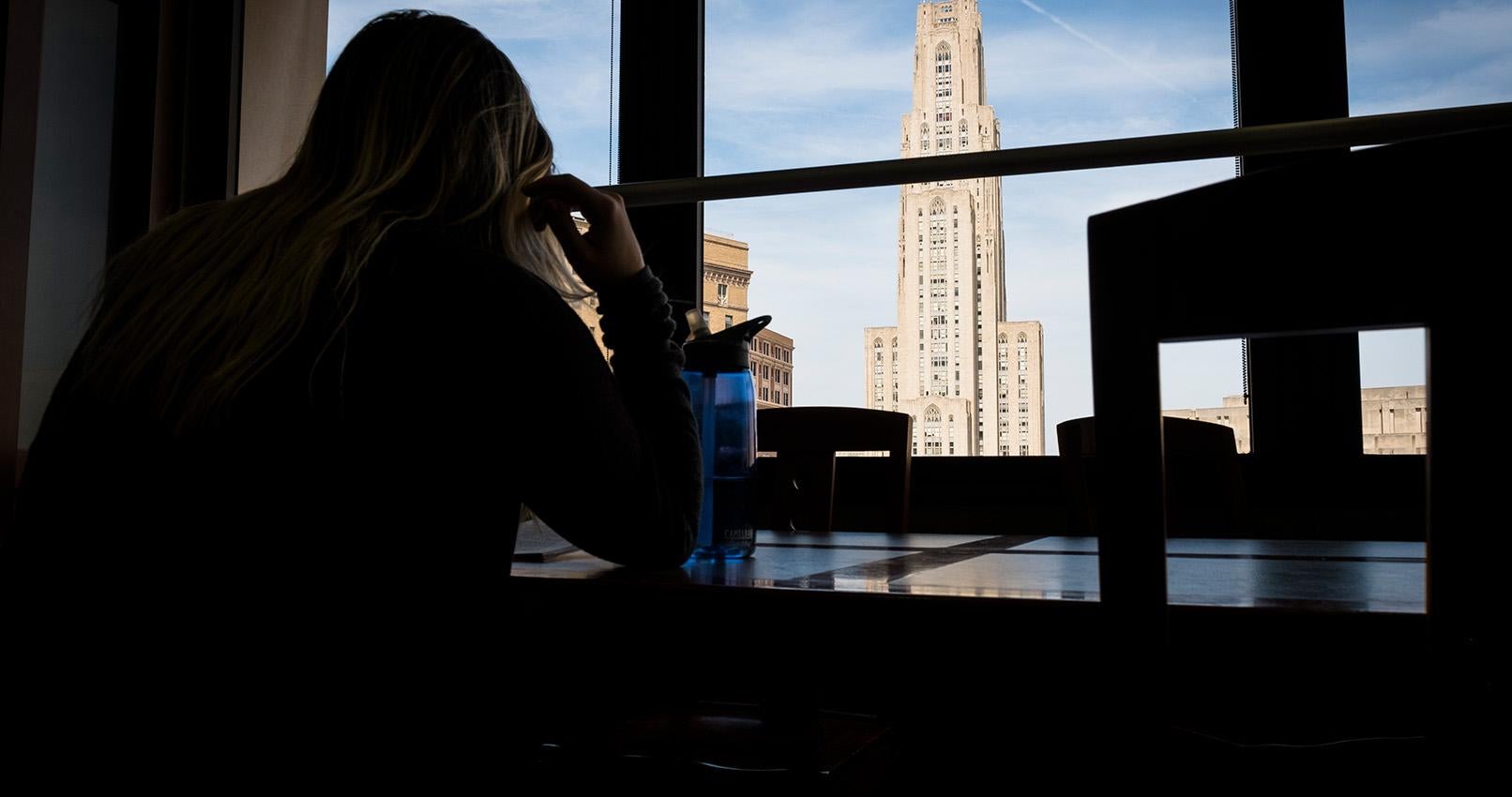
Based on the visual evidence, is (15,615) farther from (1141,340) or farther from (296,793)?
(1141,340)

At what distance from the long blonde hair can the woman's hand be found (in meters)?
0.02

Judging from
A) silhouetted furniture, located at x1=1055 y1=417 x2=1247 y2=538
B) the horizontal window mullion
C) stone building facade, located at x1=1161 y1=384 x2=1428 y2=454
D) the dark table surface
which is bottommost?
the dark table surface

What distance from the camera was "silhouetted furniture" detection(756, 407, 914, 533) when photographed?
186 cm

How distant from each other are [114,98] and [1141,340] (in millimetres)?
2382

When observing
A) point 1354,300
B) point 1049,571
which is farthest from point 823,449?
point 1354,300

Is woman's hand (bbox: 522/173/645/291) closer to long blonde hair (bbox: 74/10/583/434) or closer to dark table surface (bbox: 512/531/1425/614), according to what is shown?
long blonde hair (bbox: 74/10/583/434)

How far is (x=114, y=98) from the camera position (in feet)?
7.48

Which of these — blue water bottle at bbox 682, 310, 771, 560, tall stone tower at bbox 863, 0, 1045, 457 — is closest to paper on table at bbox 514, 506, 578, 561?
blue water bottle at bbox 682, 310, 771, 560

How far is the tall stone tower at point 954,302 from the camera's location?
8.16ft

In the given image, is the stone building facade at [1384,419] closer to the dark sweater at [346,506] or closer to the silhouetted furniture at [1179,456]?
the silhouetted furniture at [1179,456]

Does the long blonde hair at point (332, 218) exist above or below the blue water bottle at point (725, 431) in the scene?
above

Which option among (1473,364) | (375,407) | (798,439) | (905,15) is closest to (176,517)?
(375,407)

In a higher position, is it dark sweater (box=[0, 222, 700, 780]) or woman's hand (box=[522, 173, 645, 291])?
woman's hand (box=[522, 173, 645, 291])

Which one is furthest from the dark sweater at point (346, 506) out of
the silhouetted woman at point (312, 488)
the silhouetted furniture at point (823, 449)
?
the silhouetted furniture at point (823, 449)
